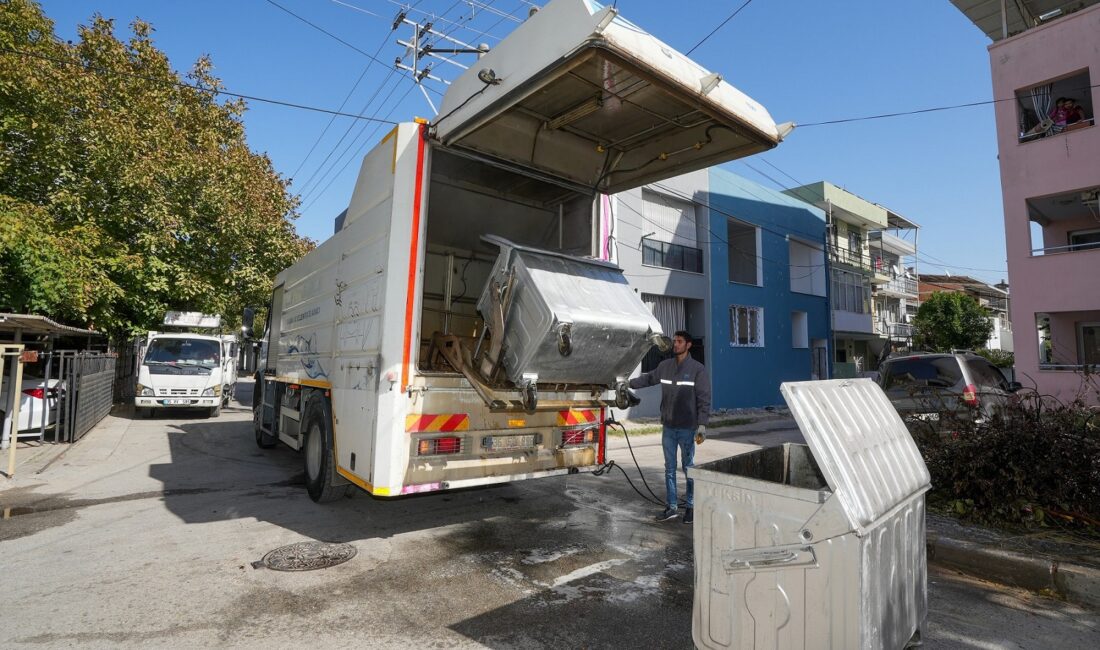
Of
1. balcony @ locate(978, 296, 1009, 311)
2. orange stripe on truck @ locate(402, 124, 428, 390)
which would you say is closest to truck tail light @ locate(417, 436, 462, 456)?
orange stripe on truck @ locate(402, 124, 428, 390)

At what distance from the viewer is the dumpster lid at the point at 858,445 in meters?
2.26

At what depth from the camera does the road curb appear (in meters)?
3.67

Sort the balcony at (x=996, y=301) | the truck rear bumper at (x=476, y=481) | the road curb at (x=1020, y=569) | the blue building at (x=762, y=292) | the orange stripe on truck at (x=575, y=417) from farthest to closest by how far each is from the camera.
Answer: the balcony at (x=996, y=301), the blue building at (x=762, y=292), the orange stripe on truck at (x=575, y=417), the truck rear bumper at (x=476, y=481), the road curb at (x=1020, y=569)

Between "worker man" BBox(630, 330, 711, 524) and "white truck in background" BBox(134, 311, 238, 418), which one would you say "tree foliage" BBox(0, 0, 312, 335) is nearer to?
"white truck in background" BBox(134, 311, 238, 418)

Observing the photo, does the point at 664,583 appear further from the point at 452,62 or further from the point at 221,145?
the point at 221,145

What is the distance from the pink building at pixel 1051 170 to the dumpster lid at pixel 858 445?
511 inches

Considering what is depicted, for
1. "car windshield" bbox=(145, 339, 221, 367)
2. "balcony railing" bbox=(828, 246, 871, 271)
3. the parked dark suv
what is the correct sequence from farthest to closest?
"balcony railing" bbox=(828, 246, 871, 271) < "car windshield" bbox=(145, 339, 221, 367) < the parked dark suv

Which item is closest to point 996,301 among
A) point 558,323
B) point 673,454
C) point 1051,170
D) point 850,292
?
point 850,292

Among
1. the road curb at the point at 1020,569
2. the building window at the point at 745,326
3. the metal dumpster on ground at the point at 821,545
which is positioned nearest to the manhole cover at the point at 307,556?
the metal dumpster on ground at the point at 821,545

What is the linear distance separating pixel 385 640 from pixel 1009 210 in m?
16.4

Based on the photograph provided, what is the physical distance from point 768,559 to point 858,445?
69 cm

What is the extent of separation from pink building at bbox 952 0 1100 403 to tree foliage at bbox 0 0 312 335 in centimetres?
1861

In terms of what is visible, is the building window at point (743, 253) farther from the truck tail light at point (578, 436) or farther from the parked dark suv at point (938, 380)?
the truck tail light at point (578, 436)

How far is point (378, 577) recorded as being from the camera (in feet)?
13.1
